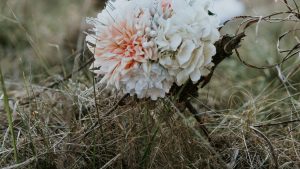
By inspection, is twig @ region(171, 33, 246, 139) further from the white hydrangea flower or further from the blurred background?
the blurred background

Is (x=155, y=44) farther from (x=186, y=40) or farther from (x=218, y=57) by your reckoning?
(x=218, y=57)

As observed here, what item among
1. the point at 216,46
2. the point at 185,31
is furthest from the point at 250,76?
the point at 185,31

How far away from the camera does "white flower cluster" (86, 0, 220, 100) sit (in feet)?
3.79

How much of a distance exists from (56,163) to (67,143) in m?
0.05

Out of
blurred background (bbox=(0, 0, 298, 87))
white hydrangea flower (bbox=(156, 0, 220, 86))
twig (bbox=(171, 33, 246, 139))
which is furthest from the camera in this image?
blurred background (bbox=(0, 0, 298, 87))

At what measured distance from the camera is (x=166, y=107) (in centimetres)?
131

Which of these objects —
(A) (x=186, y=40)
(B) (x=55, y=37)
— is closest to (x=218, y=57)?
(A) (x=186, y=40)

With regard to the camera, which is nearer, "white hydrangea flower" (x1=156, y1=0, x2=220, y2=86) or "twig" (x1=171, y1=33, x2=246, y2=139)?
"white hydrangea flower" (x1=156, y1=0, x2=220, y2=86)

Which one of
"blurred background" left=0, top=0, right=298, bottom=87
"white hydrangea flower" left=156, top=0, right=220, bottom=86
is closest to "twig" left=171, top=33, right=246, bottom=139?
"white hydrangea flower" left=156, top=0, right=220, bottom=86

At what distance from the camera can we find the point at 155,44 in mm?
1160

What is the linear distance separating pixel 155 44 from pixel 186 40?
0.22 ft

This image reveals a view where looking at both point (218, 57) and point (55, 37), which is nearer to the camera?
point (218, 57)

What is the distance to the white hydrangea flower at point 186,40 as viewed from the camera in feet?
3.77

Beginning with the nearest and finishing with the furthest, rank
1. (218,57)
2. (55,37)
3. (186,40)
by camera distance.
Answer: (186,40) < (218,57) < (55,37)
